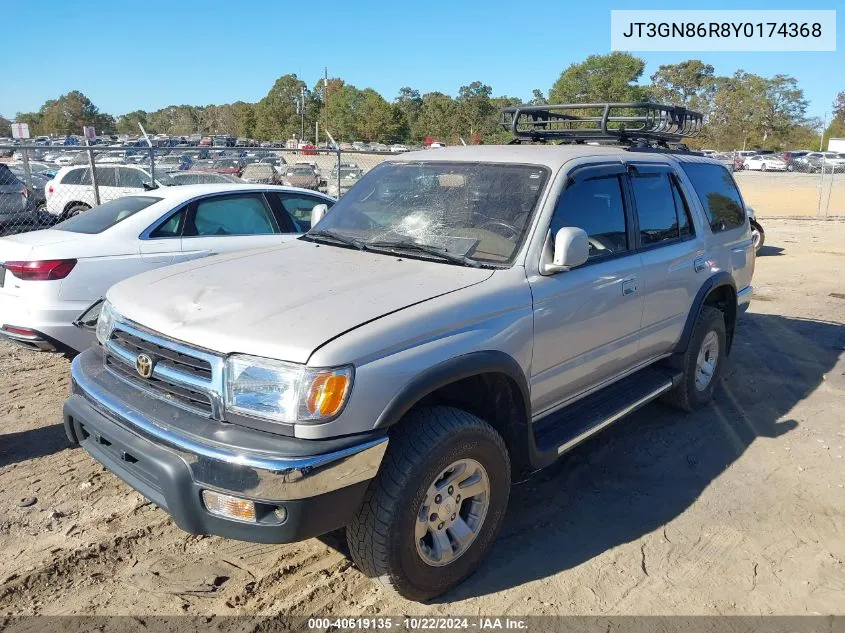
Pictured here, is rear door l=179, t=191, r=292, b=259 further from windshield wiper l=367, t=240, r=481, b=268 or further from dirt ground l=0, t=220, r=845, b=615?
windshield wiper l=367, t=240, r=481, b=268

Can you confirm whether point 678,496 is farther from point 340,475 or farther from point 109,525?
point 109,525

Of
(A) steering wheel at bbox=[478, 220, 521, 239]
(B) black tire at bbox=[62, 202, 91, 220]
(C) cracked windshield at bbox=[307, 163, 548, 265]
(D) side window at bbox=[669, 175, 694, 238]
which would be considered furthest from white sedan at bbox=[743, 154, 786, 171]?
(A) steering wheel at bbox=[478, 220, 521, 239]

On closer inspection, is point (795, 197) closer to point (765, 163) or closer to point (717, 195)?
point (765, 163)

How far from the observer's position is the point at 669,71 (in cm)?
9656

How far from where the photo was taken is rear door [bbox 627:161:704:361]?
4270mm

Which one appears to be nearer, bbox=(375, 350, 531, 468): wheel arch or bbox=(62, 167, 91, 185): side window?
bbox=(375, 350, 531, 468): wheel arch

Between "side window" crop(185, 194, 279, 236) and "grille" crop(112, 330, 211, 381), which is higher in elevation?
"side window" crop(185, 194, 279, 236)

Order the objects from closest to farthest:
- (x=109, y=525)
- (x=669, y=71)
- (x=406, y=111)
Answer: (x=109, y=525) → (x=406, y=111) → (x=669, y=71)

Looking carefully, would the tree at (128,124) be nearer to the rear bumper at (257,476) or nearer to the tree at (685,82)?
the tree at (685,82)

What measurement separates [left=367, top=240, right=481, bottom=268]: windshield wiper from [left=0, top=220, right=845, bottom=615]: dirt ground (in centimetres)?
146

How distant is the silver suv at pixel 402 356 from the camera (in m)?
2.50

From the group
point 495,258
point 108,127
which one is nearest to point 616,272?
point 495,258

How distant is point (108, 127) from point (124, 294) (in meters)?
125

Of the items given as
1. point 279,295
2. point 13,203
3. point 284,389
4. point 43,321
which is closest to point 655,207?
point 279,295
